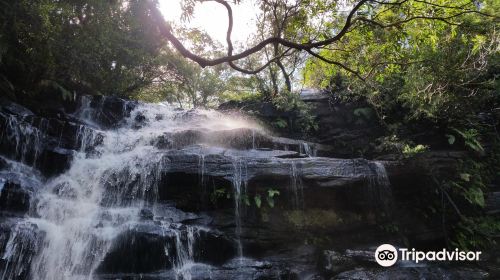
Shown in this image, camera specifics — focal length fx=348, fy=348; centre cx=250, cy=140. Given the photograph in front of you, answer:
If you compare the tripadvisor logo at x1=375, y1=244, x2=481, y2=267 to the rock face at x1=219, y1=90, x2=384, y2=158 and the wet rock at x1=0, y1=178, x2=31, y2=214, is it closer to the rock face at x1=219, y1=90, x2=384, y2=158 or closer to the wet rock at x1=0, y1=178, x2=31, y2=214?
the rock face at x1=219, y1=90, x2=384, y2=158

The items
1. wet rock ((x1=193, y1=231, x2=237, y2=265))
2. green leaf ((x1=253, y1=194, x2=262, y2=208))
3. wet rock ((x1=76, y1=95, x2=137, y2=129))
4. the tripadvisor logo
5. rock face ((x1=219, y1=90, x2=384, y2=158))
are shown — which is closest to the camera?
wet rock ((x1=193, y1=231, x2=237, y2=265))

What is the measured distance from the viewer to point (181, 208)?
912cm

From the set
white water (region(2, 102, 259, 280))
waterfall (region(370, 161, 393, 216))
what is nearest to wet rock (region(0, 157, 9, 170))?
white water (region(2, 102, 259, 280))

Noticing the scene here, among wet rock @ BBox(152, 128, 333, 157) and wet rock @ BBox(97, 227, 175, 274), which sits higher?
wet rock @ BBox(152, 128, 333, 157)

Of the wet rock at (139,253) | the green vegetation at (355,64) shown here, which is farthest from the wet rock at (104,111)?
the wet rock at (139,253)

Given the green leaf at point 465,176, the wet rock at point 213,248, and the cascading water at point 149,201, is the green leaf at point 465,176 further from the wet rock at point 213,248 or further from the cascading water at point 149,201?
the wet rock at point 213,248

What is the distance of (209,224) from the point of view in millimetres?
8805

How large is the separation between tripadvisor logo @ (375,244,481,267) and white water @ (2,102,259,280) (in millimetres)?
3530

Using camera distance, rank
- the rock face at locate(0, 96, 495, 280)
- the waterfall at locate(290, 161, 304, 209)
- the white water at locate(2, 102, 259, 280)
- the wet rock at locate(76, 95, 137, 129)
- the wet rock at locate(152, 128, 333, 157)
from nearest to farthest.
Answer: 1. the white water at locate(2, 102, 259, 280)
2. the rock face at locate(0, 96, 495, 280)
3. the waterfall at locate(290, 161, 304, 209)
4. the wet rock at locate(152, 128, 333, 157)
5. the wet rock at locate(76, 95, 137, 129)

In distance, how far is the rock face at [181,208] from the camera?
7.41m

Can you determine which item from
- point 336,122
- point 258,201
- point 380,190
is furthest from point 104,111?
point 380,190

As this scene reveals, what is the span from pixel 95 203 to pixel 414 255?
821 cm

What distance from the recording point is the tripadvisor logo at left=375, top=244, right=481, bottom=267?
335 inches

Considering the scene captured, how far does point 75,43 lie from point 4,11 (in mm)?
2352
